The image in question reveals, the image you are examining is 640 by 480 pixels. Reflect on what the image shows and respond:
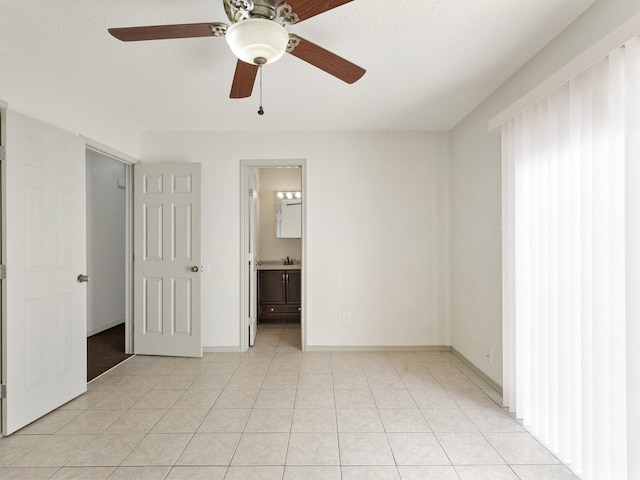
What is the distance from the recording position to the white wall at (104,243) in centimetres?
477

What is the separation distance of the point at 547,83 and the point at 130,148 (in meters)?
3.83

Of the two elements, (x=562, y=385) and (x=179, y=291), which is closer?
(x=562, y=385)

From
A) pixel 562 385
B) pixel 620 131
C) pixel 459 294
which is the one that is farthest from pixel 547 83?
pixel 459 294

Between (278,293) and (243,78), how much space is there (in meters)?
3.70

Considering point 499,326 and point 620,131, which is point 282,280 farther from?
point 620,131

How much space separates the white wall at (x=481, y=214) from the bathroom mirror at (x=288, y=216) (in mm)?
2650

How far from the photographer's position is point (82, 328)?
2945mm

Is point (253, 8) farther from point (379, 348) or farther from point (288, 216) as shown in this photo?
point (288, 216)

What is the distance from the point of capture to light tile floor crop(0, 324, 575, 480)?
6.40 feet

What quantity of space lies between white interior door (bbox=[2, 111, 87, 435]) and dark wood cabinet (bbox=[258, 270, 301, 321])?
2.57 m

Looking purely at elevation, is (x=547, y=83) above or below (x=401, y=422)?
above

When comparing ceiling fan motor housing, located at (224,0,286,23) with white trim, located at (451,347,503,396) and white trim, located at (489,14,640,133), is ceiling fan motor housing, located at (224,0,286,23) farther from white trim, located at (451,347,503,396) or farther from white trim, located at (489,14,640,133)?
white trim, located at (451,347,503,396)

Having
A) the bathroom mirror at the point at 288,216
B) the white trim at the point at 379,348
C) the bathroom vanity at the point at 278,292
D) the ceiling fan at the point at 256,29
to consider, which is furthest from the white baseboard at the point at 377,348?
the ceiling fan at the point at 256,29

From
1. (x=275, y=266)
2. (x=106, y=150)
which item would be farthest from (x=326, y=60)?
(x=275, y=266)
